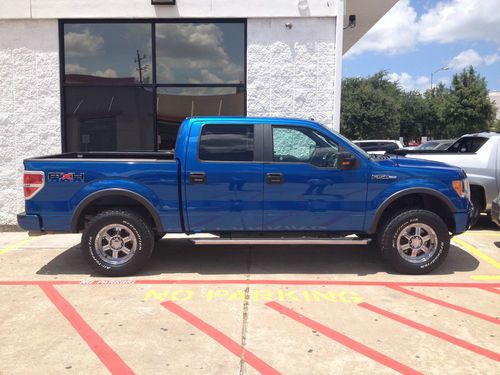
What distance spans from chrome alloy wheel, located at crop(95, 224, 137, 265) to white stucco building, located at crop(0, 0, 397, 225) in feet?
12.4

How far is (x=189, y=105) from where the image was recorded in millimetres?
9133

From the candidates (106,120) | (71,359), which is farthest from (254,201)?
(106,120)

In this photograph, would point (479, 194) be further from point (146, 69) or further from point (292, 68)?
point (146, 69)

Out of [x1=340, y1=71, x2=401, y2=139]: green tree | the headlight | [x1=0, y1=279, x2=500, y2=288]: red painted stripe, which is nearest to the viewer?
[x1=0, y1=279, x2=500, y2=288]: red painted stripe

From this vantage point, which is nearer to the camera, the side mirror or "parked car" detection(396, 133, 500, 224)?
the side mirror

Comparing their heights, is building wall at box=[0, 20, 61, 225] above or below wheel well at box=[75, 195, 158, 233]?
above

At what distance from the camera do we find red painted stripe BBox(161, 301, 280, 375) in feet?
11.6

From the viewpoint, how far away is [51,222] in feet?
18.2

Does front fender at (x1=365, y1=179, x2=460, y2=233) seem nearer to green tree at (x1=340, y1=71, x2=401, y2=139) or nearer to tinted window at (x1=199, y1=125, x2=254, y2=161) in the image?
tinted window at (x1=199, y1=125, x2=254, y2=161)

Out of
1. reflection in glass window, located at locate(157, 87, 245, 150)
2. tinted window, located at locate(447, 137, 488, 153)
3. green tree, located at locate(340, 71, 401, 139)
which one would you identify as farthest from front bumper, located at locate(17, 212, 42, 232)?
green tree, located at locate(340, 71, 401, 139)

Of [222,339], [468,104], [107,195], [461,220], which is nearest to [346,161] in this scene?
[461,220]

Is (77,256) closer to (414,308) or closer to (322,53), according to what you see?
(414,308)

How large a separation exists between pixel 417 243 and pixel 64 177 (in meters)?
4.36

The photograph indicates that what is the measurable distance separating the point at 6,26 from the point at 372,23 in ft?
28.8
